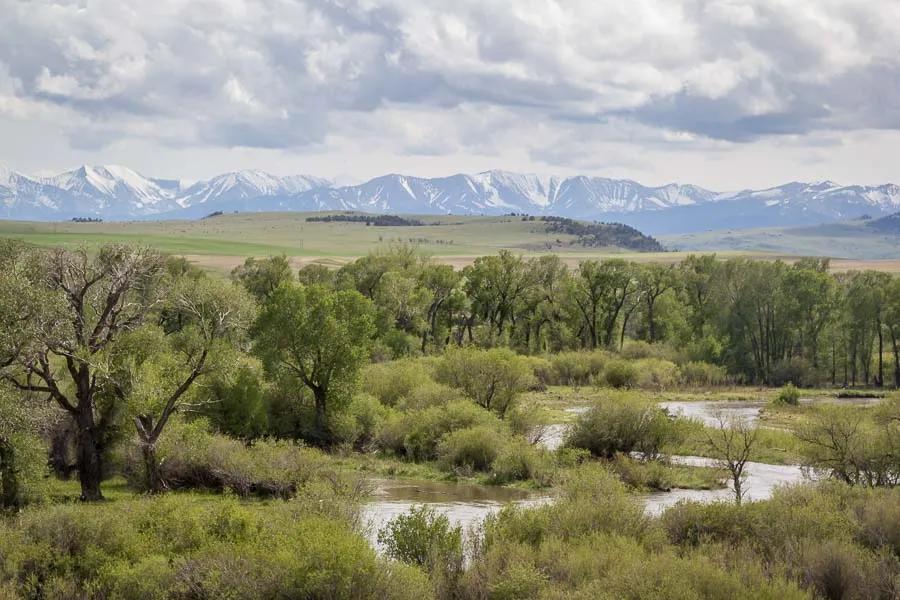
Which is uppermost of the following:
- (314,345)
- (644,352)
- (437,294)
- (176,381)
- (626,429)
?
(437,294)

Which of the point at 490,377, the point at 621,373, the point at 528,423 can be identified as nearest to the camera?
the point at 528,423

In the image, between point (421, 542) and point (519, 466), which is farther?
point (519, 466)

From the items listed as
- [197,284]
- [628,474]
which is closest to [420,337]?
[197,284]

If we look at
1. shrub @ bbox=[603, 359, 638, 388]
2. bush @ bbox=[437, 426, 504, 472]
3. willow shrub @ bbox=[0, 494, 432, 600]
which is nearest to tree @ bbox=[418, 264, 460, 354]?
shrub @ bbox=[603, 359, 638, 388]

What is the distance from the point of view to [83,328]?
137 ft

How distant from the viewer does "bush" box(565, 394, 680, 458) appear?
58.2m

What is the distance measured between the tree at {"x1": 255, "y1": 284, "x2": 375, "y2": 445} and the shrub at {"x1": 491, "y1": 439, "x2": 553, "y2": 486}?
1293 centimetres

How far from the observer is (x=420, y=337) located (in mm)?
100375

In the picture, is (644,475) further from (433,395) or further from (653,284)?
(653,284)

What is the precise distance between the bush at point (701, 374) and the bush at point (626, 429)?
42.4 meters

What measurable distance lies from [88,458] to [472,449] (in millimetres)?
22994

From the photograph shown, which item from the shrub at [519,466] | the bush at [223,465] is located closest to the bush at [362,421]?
the shrub at [519,466]

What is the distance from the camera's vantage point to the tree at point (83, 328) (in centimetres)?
3962

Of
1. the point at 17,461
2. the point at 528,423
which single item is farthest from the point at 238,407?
the point at 17,461
